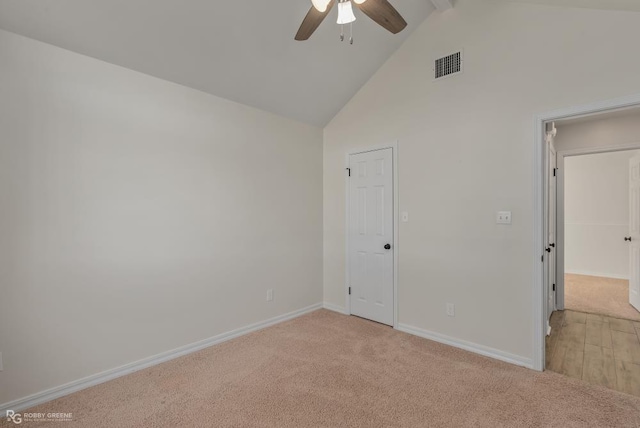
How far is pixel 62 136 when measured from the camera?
214cm

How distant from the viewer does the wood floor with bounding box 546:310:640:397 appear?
2.36 metres

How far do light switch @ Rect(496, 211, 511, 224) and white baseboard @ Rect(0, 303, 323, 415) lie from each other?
101 inches

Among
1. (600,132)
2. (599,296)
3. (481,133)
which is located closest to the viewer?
(481,133)

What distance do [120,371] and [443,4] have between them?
4293mm

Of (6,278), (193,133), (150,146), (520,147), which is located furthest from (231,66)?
(520,147)

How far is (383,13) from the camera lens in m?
1.81

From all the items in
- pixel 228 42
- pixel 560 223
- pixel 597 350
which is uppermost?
pixel 228 42

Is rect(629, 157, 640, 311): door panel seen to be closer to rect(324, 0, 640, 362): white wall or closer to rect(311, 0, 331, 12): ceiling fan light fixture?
rect(324, 0, 640, 362): white wall

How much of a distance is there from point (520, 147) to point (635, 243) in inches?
113

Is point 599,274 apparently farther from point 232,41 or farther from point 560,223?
point 232,41

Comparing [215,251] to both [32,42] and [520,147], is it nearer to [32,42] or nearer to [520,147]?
[32,42]

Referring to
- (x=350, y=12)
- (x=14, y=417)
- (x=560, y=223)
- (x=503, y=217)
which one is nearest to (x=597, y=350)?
(x=503, y=217)

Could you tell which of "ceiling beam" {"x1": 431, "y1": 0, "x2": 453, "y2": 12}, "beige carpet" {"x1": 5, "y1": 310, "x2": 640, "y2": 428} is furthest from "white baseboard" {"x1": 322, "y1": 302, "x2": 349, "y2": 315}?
"ceiling beam" {"x1": 431, "y1": 0, "x2": 453, "y2": 12}

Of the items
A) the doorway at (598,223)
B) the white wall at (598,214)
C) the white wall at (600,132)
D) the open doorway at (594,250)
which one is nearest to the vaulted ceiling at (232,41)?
the open doorway at (594,250)
